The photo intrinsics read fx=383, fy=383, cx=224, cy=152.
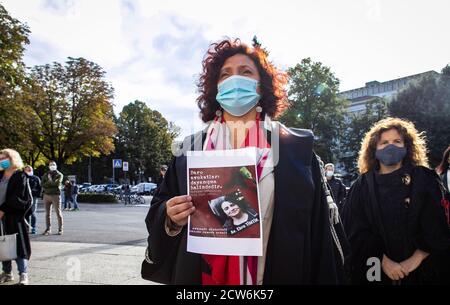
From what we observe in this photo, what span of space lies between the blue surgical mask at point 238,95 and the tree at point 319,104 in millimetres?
39190

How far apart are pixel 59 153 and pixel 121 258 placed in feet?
94.3

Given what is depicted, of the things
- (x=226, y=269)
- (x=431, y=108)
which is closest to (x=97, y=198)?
(x=431, y=108)

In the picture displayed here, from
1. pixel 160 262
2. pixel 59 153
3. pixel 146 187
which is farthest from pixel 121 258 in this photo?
pixel 146 187

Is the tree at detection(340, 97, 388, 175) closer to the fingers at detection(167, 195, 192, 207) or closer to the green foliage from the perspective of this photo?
the green foliage

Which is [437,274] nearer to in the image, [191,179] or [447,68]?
[191,179]

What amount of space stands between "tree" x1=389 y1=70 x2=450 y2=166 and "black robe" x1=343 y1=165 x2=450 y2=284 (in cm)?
2967

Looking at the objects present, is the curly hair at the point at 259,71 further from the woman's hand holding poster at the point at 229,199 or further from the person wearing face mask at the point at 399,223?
the person wearing face mask at the point at 399,223

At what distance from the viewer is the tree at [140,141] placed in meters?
58.9

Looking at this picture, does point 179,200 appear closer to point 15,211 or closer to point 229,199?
point 229,199

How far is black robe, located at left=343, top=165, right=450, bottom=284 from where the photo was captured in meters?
2.98

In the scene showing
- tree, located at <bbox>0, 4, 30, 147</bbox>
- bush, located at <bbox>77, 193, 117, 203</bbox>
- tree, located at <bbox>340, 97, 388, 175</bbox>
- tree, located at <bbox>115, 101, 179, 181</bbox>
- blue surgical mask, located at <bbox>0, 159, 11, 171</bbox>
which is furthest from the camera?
tree, located at <bbox>115, 101, 179, 181</bbox>

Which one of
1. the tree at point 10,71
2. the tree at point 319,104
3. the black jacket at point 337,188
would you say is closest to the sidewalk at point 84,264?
the black jacket at point 337,188

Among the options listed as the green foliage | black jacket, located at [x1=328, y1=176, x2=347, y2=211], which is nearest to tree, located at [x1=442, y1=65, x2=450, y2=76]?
black jacket, located at [x1=328, y1=176, x2=347, y2=211]

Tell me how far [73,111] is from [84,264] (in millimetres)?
29065
